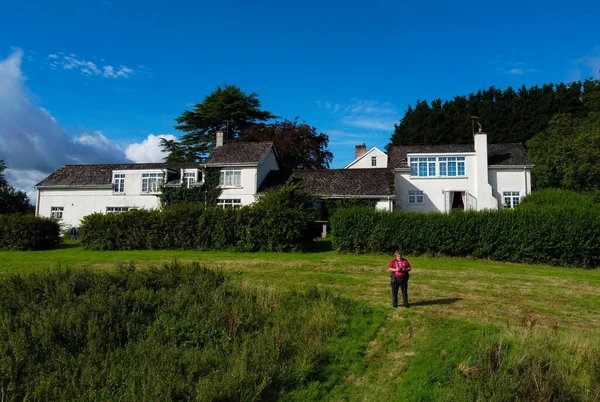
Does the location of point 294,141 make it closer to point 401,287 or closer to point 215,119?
point 215,119

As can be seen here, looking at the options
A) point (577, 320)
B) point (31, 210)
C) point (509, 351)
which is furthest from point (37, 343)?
point (31, 210)

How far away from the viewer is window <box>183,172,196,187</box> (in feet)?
110

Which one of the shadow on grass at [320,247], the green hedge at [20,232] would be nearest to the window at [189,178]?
the green hedge at [20,232]

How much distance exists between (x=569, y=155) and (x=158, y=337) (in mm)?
42743

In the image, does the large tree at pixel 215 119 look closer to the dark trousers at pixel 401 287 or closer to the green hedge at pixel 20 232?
the green hedge at pixel 20 232

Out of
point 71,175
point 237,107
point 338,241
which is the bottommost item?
point 338,241

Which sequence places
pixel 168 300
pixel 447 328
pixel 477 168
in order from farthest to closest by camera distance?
pixel 477 168
pixel 168 300
pixel 447 328

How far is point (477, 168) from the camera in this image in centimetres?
3281

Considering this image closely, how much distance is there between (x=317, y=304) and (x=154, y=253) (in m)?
13.5

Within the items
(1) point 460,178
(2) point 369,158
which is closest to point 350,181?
(1) point 460,178

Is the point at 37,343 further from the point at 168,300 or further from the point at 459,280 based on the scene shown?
the point at 459,280

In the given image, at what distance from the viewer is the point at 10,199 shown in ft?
156

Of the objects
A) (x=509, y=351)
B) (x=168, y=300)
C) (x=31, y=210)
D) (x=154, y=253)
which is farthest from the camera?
(x=31, y=210)

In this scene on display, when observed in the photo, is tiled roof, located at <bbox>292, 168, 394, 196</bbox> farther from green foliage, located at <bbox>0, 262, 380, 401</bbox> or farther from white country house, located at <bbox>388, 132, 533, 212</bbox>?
green foliage, located at <bbox>0, 262, 380, 401</bbox>
